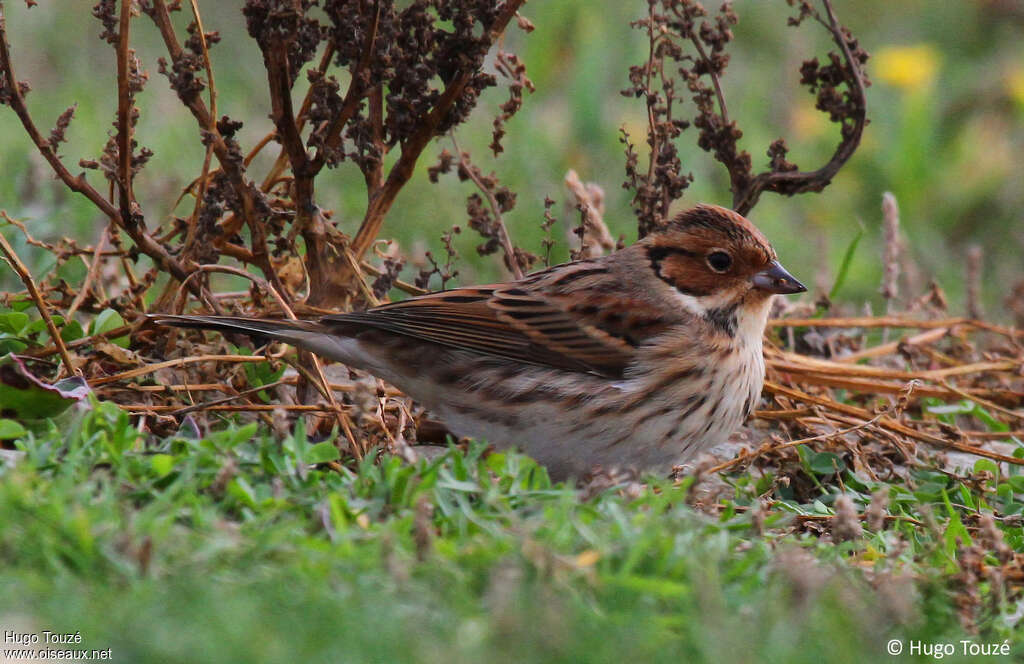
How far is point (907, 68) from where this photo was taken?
31.6 ft

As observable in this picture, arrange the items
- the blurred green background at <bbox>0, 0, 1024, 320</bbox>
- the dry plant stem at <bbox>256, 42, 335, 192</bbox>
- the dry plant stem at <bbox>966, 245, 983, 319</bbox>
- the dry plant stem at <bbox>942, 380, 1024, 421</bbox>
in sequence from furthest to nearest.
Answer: the blurred green background at <bbox>0, 0, 1024, 320</bbox> < the dry plant stem at <bbox>966, 245, 983, 319</bbox> < the dry plant stem at <bbox>942, 380, 1024, 421</bbox> < the dry plant stem at <bbox>256, 42, 335, 192</bbox>

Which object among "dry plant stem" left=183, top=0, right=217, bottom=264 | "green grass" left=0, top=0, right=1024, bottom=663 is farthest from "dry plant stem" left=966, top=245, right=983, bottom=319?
"dry plant stem" left=183, top=0, right=217, bottom=264

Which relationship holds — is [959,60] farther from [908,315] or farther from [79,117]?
[79,117]

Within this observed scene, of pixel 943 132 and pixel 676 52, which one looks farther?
pixel 943 132

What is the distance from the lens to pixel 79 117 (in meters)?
8.12

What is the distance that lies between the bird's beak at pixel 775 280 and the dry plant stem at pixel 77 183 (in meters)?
1.94

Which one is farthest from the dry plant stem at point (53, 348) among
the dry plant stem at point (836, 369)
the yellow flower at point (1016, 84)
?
the yellow flower at point (1016, 84)

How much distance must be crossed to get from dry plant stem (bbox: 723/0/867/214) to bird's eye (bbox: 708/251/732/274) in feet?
2.03

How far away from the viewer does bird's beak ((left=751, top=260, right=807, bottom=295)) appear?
4.50m

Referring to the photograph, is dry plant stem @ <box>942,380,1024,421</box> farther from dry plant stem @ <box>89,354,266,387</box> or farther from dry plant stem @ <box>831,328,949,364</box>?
dry plant stem @ <box>89,354,266,387</box>

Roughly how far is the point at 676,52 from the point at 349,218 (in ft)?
9.40

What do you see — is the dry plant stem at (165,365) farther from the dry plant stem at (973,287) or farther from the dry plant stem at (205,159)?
the dry plant stem at (973,287)

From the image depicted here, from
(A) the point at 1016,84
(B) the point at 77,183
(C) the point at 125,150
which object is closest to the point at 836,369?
(C) the point at 125,150

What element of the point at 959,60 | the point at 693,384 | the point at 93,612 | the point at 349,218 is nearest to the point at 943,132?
the point at 959,60
